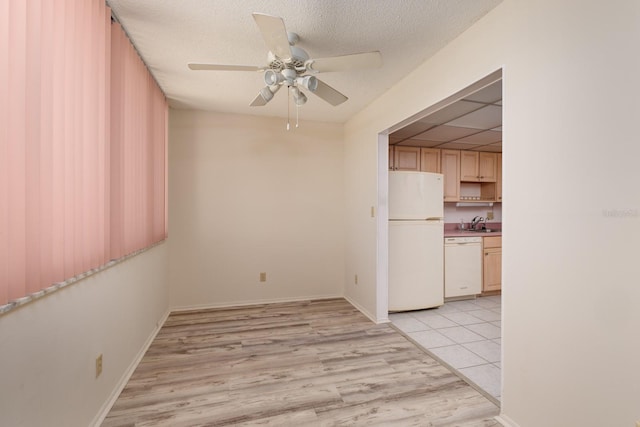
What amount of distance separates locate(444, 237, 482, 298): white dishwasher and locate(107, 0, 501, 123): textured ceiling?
8.41 feet

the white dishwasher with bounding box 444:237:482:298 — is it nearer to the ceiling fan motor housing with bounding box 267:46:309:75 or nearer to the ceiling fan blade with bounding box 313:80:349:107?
the ceiling fan blade with bounding box 313:80:349:107

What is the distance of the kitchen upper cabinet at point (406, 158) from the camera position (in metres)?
4.27

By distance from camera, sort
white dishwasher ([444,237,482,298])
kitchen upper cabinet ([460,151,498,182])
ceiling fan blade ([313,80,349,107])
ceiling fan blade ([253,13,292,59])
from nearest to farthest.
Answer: ceiling fan blade ([253,13,292,59]) < ceiling fan blade ([313,80,349,107]) < white dishwasher ([444,237,482,298]) < kitchen upper cabinet ([460,151,498,182])

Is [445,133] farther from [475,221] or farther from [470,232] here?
[475,221]

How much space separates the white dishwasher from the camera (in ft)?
13.0

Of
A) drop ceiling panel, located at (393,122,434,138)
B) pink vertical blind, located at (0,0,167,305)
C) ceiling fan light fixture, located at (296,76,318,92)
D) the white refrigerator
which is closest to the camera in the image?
pink vertical blind, located at (0,0,167,305)

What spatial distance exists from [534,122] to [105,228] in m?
2.56

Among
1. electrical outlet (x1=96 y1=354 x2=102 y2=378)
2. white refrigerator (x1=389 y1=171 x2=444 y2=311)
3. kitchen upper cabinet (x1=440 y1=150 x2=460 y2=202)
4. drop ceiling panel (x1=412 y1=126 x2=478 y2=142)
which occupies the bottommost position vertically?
electrical outlet (x1=96 y1=354 x2=102 y2=378)

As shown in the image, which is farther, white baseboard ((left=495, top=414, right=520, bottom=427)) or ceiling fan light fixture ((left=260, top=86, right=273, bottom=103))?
ceiling fan light fixture ((left=260, top=86, right=273, bottom=103))

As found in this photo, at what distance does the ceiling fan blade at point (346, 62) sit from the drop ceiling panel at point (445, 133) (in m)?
2.14

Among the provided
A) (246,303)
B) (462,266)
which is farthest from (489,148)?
(246,303)

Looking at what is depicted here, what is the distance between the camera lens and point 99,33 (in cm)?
158

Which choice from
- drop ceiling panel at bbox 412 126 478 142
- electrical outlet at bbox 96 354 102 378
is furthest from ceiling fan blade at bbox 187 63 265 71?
drop ceiling panel at bbox 412 126 478 142

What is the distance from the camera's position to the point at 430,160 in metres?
4.43
